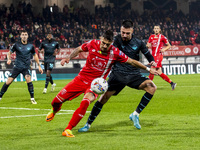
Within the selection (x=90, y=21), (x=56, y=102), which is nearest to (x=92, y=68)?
(x=56, y=102)

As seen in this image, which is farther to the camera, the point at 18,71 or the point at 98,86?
the point at 18,71

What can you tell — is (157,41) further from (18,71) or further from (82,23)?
(82,23)

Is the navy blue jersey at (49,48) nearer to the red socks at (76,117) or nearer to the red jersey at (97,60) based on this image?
the red jersey at (97,60)

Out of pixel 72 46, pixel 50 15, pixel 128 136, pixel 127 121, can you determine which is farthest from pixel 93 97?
pixel 50 15

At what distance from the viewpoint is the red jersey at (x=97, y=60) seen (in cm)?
717

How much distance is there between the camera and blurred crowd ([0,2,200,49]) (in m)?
34.4

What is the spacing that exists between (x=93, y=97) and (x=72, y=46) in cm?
2684

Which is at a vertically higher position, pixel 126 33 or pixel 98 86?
pixel 126 33

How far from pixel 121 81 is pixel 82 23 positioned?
106ft

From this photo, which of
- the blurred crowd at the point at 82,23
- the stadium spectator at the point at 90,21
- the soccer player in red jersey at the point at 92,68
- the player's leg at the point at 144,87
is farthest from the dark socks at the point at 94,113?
the stadium spectator at the point at 90,21

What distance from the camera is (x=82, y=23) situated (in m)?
39.7

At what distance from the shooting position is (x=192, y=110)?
1027cm

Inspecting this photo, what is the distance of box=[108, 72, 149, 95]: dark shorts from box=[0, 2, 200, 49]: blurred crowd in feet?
74.6

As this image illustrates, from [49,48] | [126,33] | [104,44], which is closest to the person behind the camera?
[104,44]
